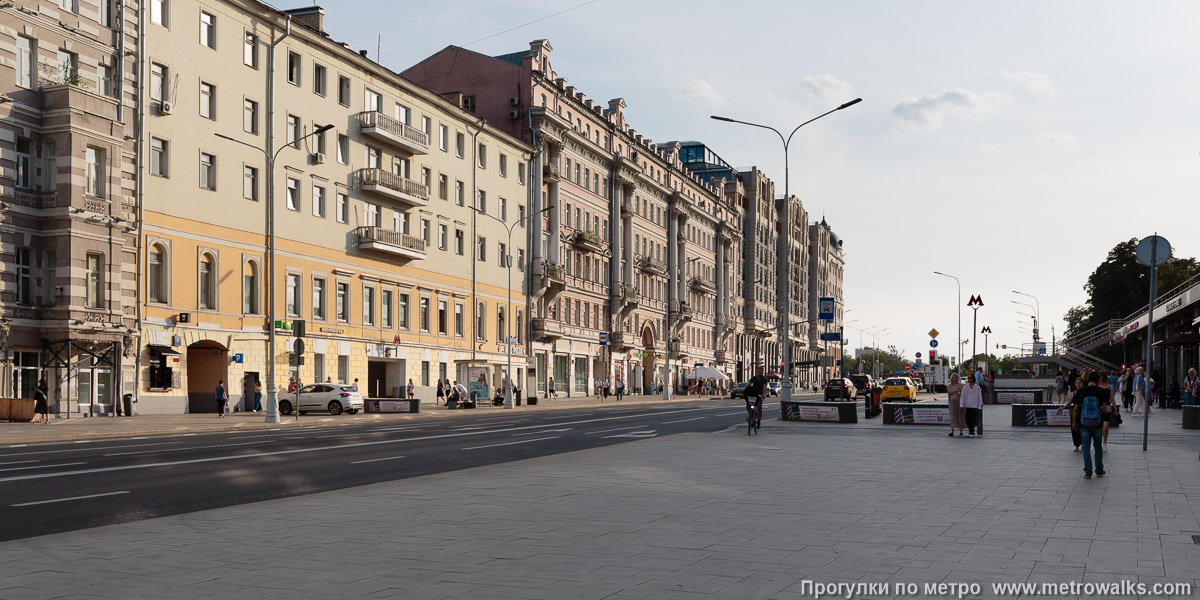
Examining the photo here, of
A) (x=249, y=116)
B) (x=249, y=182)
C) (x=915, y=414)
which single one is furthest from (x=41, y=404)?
(x=915, y=414)

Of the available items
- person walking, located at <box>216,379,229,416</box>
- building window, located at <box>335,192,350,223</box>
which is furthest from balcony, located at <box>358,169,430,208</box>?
person walking, located at <box>216,379,229,416</box>

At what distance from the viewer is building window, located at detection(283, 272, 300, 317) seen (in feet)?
161

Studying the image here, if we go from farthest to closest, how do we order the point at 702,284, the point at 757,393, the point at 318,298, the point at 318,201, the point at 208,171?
1. the point at 702,284
2. the point at 318,298
3. the point at 318,201
4. the point at 208,171
5. the point at 757,393

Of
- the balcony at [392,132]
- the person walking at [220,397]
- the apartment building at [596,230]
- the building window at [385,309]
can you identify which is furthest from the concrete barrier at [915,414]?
the apartment building at [596,230]

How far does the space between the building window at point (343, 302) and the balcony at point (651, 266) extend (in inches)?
1538

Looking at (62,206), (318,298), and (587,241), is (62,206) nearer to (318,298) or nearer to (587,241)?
(318,298)

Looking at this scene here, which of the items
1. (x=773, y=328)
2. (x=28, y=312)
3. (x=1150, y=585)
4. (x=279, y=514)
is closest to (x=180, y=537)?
(x=279, y=514)

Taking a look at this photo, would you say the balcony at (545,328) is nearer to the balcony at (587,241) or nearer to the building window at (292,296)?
the balcony at (587,241)

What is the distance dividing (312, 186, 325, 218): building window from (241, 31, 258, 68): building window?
651cm

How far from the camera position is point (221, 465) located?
18.2 meters

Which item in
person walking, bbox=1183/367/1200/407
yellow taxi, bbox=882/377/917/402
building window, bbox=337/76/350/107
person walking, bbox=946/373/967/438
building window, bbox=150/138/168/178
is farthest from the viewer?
yellow taxi, bbox=882/377/917/402

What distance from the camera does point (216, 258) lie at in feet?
146

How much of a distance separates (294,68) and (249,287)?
10490 millimetres

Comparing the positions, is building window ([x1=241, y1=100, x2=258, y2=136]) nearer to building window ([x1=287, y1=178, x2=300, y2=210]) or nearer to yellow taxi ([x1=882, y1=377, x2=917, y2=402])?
building window ([x1=287, y1=178, x2=300, y2=210])
